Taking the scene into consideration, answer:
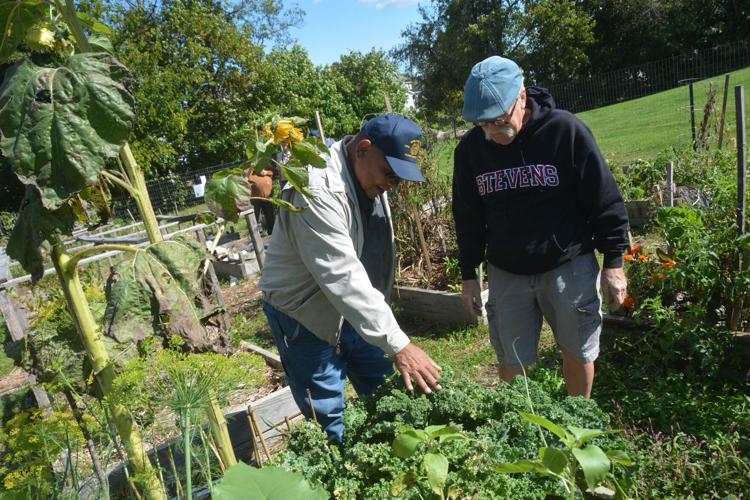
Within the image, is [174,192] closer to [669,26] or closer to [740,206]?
[740,206]

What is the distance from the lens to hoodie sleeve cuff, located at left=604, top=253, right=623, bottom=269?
8.73 feet

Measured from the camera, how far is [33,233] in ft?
3.76

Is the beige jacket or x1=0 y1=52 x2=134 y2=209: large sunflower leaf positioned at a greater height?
x1=0 y1=52 x2=134 y2=209: large sunflower leaf

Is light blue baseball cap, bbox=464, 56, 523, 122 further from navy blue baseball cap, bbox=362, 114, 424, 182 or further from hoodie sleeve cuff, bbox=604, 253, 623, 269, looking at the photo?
hoodie sleeve cuff, bbox=604, 253, 623, 269

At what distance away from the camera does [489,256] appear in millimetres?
2947

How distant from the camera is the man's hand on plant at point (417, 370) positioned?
1.73 m

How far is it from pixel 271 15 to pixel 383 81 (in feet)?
44.5

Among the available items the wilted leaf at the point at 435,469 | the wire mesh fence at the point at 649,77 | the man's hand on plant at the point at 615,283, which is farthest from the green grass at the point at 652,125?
the wilted leaf at the point at 435,469

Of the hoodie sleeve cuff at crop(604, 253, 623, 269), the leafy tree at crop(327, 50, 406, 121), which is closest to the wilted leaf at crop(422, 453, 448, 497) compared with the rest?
the hoodie sleeve cuff at crop(604, 253, 623, 269)

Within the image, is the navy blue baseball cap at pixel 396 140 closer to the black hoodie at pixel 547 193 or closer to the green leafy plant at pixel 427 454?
the black hoodie at pixel 547 193

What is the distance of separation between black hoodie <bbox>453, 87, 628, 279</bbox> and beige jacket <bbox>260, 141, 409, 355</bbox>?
780mm

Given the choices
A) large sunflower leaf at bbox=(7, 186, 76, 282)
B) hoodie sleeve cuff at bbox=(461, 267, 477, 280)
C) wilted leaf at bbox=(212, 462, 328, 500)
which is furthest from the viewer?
hoodie sleeve cuff at bbox=(461, 267, 477, 280)

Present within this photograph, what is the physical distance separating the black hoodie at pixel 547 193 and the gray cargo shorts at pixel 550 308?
91 mm

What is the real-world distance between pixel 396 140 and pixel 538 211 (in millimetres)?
889
